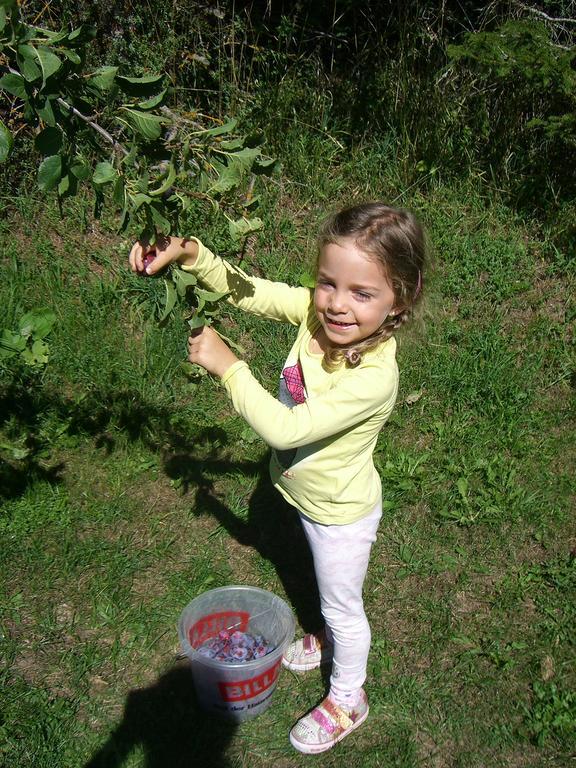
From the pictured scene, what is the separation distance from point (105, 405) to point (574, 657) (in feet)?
7.56

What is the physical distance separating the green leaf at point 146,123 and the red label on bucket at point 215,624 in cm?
164

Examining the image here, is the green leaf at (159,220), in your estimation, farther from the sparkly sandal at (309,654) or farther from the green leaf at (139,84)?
the sparkly sandal at (309,654)

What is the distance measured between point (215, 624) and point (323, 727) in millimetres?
504

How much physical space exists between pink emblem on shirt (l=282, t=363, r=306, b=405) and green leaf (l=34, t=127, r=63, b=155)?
91 cm

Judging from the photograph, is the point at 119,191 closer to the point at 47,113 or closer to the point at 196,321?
the point at 47,113

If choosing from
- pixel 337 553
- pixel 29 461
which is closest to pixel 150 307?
pixel 29 461

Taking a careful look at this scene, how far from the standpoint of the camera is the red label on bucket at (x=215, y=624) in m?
2.58

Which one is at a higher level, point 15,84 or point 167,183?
point 15,84

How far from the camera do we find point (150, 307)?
394 centimetres

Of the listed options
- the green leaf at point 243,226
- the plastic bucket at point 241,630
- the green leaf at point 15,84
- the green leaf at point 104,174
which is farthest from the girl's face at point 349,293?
the plastic bucket at point 241,630

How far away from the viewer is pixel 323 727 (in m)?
2.48

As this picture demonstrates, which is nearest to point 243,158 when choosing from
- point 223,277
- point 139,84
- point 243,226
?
point 243,226

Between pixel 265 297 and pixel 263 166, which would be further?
pixel 265 297

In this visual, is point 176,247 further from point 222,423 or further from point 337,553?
point 222,423
